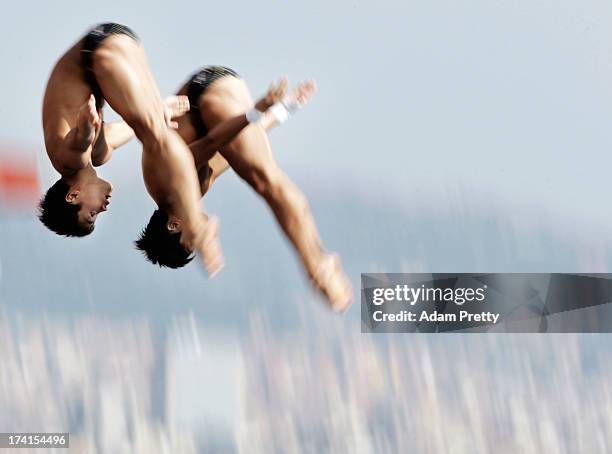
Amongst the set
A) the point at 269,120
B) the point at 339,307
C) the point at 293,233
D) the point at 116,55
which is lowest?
the point at 339,307

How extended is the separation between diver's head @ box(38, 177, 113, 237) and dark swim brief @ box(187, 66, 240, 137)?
50cm

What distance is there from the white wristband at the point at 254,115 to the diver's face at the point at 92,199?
829 mm

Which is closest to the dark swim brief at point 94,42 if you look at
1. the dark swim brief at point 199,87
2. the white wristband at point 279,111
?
the dark swim brief at point 199,87

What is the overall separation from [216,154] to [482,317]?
81.8 inches

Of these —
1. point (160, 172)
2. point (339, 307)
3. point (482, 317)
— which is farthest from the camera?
point (482, 317)

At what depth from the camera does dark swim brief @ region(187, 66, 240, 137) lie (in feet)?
15.4

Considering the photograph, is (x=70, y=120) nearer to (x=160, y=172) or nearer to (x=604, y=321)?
(x=160, y=172)

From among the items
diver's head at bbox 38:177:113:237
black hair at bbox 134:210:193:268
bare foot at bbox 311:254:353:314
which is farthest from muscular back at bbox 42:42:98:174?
bare foot at bbox 311:254:353:314

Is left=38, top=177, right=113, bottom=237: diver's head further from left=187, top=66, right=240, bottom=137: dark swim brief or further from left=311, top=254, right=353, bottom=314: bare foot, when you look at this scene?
left=311, top=254, right=353, bottom=314: bare foot

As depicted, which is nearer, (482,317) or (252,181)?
(252,181)

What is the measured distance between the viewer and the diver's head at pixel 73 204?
15.3ft

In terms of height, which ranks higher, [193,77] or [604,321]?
[193,77]

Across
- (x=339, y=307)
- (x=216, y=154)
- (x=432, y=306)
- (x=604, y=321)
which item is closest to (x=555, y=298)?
(x=604, y=321)

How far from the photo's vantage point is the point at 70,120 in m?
4.44
